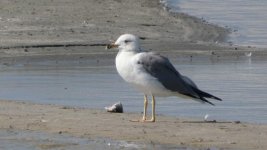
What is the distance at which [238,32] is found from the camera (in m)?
23.7

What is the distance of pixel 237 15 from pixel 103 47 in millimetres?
8052

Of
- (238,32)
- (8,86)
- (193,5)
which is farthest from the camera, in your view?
(193,5)

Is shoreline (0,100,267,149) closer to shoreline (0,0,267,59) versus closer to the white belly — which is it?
the white belly

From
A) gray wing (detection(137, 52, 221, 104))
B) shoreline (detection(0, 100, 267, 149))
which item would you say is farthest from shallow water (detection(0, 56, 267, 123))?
gray wing (detection(137, 52, 221, 104))

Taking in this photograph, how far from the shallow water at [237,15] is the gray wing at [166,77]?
974cm

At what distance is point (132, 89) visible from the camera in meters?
15.0

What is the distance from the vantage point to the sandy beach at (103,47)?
1082cm

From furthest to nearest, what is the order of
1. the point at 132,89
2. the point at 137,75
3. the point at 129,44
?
1. the point at 132,89
2. the point at 129,44
3. the point at 137,75

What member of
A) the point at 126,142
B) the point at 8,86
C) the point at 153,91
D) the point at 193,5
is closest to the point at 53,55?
the point at 8,86

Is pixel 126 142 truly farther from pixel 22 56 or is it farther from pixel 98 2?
pixel 98 2

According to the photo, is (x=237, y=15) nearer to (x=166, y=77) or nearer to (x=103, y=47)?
(x=103, y=47)

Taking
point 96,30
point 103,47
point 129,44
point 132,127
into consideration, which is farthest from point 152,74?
point 96,30

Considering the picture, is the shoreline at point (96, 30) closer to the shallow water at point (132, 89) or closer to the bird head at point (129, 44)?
the shallow water at point (132, 89)

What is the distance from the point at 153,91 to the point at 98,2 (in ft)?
52.5
